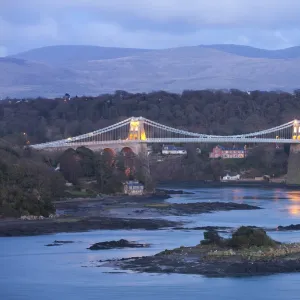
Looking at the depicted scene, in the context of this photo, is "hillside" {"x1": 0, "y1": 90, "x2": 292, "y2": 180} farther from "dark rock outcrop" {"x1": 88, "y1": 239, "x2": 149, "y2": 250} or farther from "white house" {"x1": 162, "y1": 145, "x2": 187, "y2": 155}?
"dark rock outcrop" {"x1": 88, "y1": 239, "x2": 149, "y2": 250}

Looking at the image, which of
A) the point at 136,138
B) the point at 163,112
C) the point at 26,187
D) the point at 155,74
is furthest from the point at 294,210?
the point at 155,74

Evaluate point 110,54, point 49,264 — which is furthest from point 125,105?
point 110,54

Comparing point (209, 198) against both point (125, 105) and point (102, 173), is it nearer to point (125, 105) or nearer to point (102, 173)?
point (102, 173)

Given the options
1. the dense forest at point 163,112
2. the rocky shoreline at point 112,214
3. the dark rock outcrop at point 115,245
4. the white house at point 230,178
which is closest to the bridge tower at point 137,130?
the white house at point 230,178

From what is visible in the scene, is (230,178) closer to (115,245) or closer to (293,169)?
(293,169)

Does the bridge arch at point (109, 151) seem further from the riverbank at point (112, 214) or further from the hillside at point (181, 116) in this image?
the hillside at point (181, 116)

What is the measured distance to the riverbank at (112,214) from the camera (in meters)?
32.1

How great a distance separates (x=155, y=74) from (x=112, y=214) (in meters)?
110

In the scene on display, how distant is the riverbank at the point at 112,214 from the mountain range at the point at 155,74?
81.6 meters

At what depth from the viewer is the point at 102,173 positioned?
45406mm

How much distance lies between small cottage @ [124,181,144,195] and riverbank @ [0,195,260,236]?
35.2 inches

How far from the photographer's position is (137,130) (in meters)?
55.9

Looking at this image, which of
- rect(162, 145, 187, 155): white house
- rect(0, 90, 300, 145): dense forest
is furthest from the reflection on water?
rect(0, 90, 300, 145): dense forest

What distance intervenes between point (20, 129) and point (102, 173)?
76.7 ft
